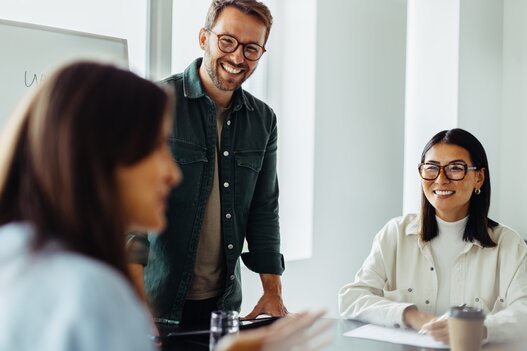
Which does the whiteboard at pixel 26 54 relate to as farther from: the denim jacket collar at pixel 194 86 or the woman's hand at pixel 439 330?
the woman's hand at pixel 439 330

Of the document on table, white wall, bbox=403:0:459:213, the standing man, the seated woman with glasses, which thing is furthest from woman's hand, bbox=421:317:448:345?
white wall, bbox=403:0:459:213

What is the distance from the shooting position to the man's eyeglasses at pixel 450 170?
99.3 inches

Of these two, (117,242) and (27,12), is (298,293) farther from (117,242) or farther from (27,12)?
(117,242)

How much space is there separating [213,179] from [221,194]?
0.06 meters

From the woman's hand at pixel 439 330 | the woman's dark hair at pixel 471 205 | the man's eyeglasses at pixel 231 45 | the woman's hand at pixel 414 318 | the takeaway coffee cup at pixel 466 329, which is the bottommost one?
the woman's hand at pixel 414 318

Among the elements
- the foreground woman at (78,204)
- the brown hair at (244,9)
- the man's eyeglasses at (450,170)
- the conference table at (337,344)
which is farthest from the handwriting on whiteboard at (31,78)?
the foreground woman at (78,204)

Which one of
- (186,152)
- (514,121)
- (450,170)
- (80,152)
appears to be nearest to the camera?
(80,152)

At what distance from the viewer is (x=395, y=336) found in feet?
6.44

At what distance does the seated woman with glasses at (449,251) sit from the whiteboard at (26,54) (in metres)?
1.20

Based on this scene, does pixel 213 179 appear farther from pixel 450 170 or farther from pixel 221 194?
pixel 450 170

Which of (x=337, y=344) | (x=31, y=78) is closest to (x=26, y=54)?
(x=31, y=78)

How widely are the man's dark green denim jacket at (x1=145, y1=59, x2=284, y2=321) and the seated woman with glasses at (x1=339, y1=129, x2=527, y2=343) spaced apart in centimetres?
38

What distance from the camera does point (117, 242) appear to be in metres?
0.84

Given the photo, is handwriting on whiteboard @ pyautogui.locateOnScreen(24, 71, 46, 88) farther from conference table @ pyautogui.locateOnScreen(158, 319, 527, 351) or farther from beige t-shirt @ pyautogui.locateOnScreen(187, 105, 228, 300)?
conference table @ pyautogui.locateOnScreen(158, 319, 527, 351)
